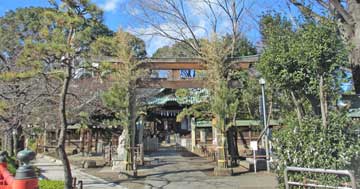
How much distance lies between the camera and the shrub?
6.64 m

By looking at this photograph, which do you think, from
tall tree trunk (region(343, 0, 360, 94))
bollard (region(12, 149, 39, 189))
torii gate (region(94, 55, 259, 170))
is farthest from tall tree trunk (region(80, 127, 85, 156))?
bollard (region(12, 149, 39, 189))

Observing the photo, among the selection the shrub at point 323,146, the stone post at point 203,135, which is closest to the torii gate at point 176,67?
the shrub at point 323,146

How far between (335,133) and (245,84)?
37.6ft

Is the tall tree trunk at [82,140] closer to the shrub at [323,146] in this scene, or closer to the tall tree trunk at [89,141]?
the tall tree trunk at [89,141]

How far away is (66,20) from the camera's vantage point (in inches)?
312

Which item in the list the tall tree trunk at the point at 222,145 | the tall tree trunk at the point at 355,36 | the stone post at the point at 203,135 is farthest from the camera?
the stone post at the point at 203,135

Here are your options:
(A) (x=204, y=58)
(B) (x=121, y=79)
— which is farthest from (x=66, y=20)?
(A) (x=204, y=58)

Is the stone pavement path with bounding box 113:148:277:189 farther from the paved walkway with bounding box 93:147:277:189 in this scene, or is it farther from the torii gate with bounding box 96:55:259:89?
the torii gate with bounding box 96:55:259:89

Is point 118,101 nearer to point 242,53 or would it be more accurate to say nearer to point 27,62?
point 27,62

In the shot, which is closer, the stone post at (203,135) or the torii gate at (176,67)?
the torii gate at (176,67)

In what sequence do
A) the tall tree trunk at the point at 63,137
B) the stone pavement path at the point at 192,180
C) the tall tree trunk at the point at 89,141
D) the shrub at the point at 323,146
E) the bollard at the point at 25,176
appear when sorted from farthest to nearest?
the tall tree trunk at the point at 89,141, the stone pavement path at the point at 192,180, the tall tree trunk at the point at 63,137, the shrub at the point at 323,146, the bollard at the point at 25,176

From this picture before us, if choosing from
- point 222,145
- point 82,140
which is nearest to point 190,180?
point 222,145

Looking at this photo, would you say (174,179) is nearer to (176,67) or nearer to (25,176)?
(176,67)

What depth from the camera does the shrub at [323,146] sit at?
6.64 m
